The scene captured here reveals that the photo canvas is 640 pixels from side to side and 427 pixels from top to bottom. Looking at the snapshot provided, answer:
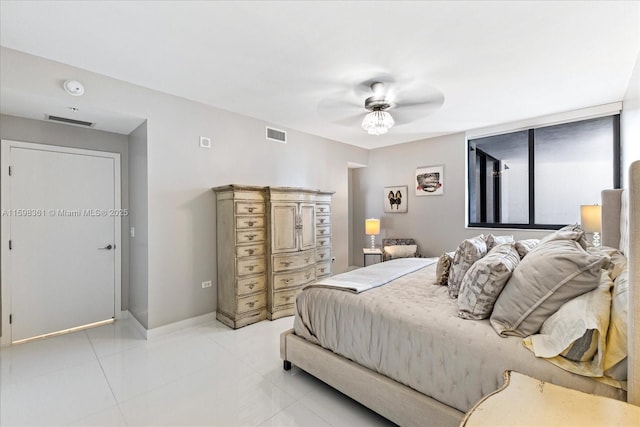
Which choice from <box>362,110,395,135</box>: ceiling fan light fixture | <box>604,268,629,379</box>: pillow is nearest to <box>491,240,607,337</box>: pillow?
<box>604,268,629,379</box>: pillow

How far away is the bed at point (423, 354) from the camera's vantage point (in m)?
1.11

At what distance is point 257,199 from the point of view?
3439 mm

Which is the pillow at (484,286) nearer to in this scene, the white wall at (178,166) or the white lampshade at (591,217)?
the white lampshade at (591,217)

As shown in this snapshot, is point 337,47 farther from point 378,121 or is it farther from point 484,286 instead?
point 484,286

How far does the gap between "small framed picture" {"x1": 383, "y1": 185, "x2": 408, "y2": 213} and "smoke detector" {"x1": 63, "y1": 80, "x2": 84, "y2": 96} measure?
4515 millimetres

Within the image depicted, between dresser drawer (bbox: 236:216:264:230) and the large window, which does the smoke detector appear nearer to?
dresser drawer (bbox: 236:216:264:230)

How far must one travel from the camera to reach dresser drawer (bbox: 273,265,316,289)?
3.54 metres

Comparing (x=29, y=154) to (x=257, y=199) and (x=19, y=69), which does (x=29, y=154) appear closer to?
(x=19, y=69)

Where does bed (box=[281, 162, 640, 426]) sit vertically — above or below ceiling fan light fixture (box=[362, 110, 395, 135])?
below

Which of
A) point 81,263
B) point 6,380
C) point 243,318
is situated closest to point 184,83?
point 81,263

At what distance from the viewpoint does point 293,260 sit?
12.1ft

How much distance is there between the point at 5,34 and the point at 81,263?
87.3 inches

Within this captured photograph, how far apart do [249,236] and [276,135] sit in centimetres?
161

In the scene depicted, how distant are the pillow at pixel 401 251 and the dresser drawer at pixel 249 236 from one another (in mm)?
2357
